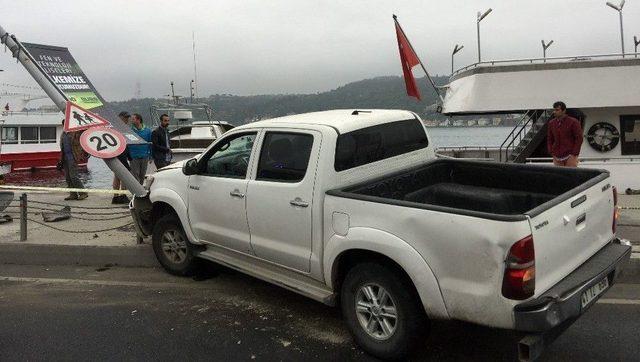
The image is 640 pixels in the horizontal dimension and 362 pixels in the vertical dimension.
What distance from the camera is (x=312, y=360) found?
377cm

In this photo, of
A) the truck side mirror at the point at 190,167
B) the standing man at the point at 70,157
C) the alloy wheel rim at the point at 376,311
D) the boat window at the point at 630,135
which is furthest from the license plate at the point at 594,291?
the boat window at the point at 630,135

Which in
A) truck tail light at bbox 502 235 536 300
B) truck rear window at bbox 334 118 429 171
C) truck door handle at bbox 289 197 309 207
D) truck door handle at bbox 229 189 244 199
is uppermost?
truck rear window at bbox 334 118 429 171

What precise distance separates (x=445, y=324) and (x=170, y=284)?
9.95ft

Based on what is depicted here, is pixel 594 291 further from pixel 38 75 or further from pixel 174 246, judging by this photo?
pixel 38 75

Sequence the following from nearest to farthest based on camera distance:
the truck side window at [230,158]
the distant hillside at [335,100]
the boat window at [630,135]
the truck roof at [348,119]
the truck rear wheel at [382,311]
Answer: the truck rear wheel at [382,311] → the truck roof at [348,119] → the truck side window at [230,158] → the boat window at [630,135] → the distant hillside at [335,100]

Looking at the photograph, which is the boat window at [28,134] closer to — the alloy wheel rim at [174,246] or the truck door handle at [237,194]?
the alloy wheel rim at [174,246]

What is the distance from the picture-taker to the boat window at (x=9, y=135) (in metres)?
30.7

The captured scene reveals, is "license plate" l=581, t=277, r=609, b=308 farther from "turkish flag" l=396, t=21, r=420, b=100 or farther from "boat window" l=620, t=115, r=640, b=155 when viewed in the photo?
"turkish flag" l=396, t=21, r=420, b=100

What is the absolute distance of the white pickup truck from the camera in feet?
9.97

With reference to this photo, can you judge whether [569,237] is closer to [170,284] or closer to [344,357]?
[344,357]

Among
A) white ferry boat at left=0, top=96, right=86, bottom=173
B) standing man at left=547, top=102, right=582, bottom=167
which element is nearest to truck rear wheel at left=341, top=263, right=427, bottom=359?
standing man at left=547, top=102, right=582, bottom=167

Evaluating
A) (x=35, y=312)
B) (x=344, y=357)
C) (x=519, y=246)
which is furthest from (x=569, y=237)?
(x=35, y=312)

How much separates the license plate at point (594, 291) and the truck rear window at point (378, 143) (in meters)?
1.96

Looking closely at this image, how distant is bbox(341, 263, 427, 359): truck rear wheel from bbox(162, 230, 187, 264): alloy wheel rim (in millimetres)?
2475
